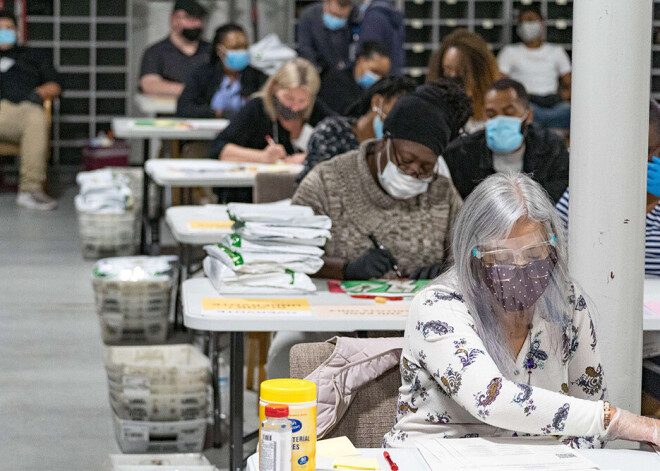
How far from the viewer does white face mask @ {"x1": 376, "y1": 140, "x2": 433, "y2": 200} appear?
11.8 feet

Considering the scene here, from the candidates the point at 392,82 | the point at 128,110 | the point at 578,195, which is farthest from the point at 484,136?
the point at 128,110

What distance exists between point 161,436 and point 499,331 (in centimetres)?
202

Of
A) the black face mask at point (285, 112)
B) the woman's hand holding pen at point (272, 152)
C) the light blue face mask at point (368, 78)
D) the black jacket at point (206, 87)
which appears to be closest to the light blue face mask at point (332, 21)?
the black jacket at point (206, 87)

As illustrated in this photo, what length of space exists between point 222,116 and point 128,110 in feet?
12.7

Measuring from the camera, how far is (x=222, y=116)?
771 cm

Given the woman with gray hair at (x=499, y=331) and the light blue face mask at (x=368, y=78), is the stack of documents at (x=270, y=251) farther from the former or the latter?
the light blue face mask at (x=368, y=78)

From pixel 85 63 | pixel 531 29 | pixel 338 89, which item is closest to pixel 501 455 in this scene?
pixel 338 89

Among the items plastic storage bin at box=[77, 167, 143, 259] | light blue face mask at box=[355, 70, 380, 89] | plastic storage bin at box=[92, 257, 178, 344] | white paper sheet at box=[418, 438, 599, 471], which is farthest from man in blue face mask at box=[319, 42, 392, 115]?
white paper sheet at box=[418, 438, 599, 471]

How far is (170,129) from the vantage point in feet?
23.6

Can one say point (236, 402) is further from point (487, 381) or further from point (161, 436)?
point (487, 381)

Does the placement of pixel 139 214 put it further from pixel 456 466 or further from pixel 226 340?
pixel 456 466

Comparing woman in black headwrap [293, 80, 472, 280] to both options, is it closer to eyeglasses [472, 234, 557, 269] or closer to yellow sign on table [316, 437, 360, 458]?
eyeglasses [472, 234, 557, 269]

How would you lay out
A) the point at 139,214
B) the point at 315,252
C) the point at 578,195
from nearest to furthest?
the point at 578,195, the point at 315,252, the point at 139,214

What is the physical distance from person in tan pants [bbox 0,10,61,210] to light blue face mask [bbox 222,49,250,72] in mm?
2678
